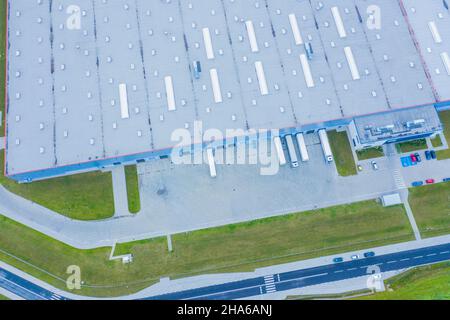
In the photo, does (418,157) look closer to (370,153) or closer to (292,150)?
(370,153)

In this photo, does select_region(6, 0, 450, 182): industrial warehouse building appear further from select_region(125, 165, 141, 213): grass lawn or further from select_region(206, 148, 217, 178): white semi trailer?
select_region(206, 148, 217, 178): white semi trailer

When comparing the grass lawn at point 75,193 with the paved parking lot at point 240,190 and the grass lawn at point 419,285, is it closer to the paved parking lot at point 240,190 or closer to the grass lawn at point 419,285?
the paved parking lot at point 240,190

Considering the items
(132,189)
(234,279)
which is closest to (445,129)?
(234,279)

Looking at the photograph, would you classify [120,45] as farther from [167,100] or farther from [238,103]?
[238,103]

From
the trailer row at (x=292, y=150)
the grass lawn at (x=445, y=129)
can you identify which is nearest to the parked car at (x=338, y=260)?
the trailer row at (x=292, y=150)

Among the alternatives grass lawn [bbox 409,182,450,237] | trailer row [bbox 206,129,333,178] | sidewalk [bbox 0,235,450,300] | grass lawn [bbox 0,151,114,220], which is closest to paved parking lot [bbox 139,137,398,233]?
trailer row [bbox 206,129,333,178]
